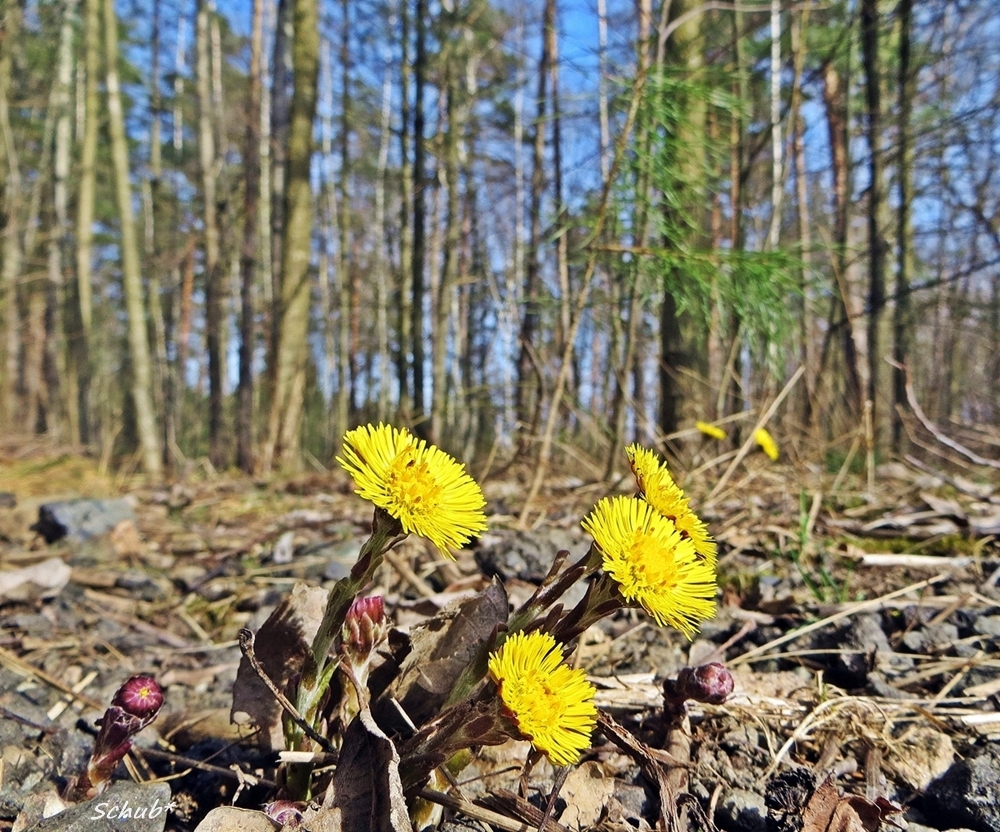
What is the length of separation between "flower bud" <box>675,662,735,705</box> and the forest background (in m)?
1.44

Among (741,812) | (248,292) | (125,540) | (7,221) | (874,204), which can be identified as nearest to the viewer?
(741,812)

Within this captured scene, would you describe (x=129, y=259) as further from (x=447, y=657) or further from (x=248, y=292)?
(x=447, y=657)

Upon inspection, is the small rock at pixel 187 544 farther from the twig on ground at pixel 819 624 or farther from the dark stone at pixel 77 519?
the twig on ground at pixel 819 624

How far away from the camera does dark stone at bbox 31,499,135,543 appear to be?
2.79 metres

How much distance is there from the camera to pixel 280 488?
4.89 meters

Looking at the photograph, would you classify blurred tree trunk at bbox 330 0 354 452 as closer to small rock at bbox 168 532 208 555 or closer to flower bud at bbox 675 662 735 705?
small rock at bbox 168 532 208 555

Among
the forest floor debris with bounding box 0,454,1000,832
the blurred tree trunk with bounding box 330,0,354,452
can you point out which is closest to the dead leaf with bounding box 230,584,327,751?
the forest floor debris with bounding box 0,454,1000,832

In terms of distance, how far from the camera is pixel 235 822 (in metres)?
0.84

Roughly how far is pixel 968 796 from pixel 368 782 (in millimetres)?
895

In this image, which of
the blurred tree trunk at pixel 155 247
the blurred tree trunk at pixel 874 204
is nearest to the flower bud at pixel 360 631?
the blurred tree trunk at pixel 874 204

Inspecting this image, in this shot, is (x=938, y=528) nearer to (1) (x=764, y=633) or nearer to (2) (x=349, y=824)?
(1) (x=764, y=633)

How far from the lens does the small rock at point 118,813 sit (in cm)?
90

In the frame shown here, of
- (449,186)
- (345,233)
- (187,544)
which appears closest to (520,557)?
(187,544)

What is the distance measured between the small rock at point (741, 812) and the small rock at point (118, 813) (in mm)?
821
